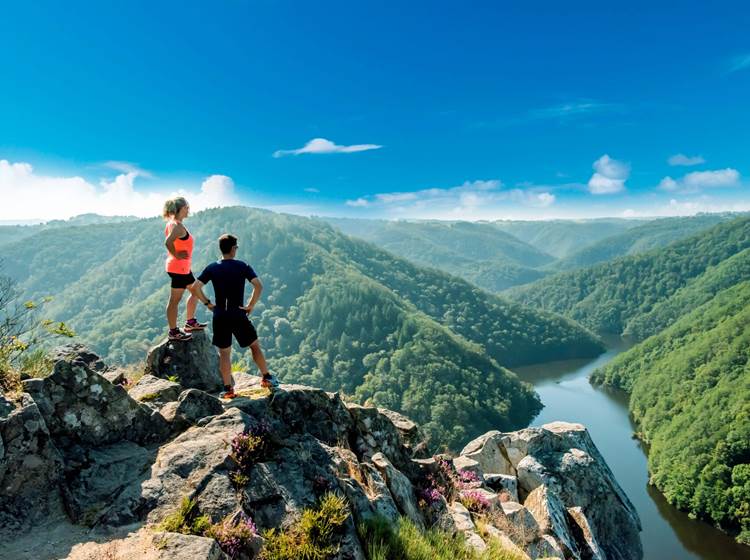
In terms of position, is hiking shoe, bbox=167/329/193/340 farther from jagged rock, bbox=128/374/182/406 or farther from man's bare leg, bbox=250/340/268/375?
man's bare leg, bbox=250/340/268/375

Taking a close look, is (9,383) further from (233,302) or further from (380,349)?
(380,349)

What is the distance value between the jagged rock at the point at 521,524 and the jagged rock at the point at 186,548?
5990 millimetres

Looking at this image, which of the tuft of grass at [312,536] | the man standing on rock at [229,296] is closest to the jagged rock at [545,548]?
the tuft of grass at [312,536]

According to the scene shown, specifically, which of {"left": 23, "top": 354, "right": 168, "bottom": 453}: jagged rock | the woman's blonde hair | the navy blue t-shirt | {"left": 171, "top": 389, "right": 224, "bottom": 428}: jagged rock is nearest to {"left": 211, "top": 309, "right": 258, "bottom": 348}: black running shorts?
the navy blue t-shirt

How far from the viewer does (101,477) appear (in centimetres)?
604

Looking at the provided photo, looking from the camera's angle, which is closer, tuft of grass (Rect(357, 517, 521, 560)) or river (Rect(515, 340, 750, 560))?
tuft of grass (Rect(357, 517, 521, 560))

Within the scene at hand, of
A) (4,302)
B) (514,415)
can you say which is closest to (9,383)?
(4,302)

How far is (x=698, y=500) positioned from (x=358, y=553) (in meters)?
71.0

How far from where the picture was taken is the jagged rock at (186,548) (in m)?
4.73

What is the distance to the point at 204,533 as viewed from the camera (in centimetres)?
521

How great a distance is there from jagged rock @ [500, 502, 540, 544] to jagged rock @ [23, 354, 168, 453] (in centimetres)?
663

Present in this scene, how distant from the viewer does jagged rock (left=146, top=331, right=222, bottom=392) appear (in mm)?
9289

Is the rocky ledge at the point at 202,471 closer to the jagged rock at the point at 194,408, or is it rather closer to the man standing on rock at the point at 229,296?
the jagged rock at the point at 194,408

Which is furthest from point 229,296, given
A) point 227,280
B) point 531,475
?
point 531,475
